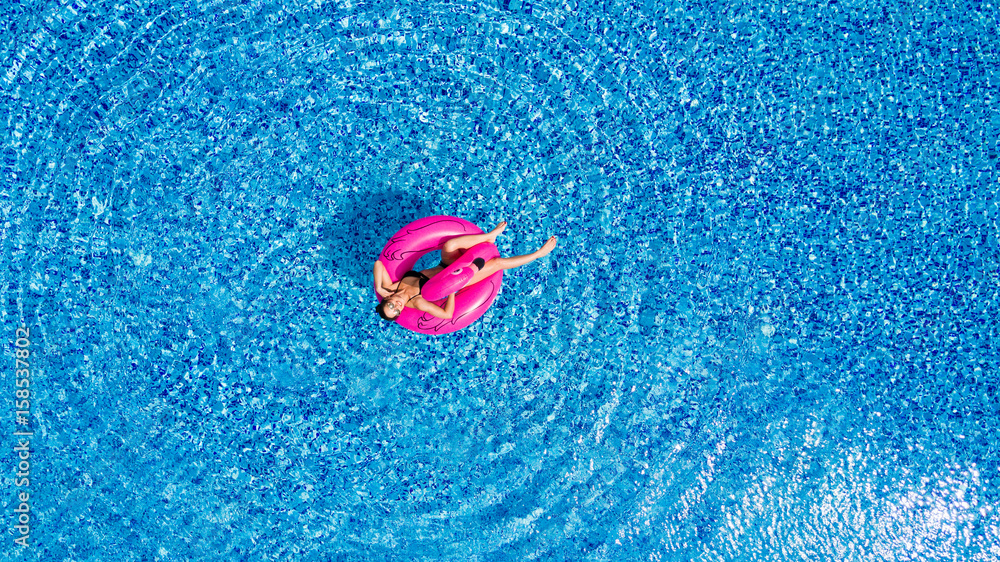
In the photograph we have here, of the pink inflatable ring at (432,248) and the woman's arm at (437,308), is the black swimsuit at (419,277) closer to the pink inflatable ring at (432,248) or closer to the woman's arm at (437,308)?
the pink inflatable ring at (432,248)

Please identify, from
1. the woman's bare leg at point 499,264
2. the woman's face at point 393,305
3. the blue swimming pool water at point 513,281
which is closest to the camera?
the woman's face at point 393,305

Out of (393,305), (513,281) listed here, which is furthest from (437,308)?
(513,281)

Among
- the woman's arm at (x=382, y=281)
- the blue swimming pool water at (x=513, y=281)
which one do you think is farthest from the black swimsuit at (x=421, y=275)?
the blue swimming pool water at (x=513, y=281)

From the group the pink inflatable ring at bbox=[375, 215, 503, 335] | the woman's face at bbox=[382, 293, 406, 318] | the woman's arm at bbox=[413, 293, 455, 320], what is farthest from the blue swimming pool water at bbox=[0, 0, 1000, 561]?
the woman's face at bbox=[382, 293, 406, 318]

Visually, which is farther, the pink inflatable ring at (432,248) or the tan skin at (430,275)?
the pink inflatable ring at (432,248)

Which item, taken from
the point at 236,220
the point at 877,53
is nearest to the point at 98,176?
the point at 236,220

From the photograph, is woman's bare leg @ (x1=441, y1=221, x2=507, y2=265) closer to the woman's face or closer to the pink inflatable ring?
the pink inflatable ring
